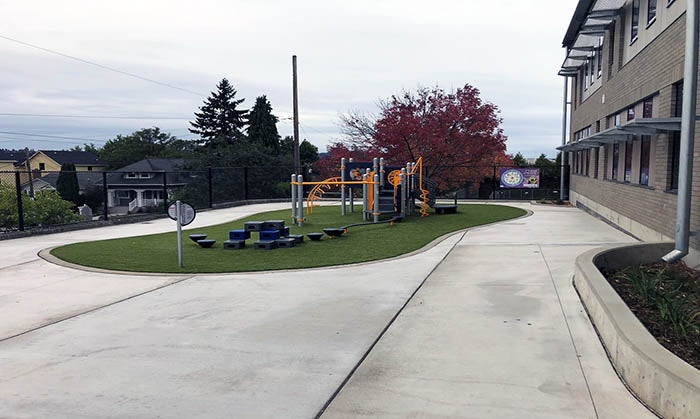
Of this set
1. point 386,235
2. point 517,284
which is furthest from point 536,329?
point 386,235

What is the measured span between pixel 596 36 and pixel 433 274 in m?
14.2

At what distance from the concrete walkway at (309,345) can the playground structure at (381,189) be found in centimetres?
852

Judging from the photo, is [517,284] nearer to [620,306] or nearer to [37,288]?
[620,306]

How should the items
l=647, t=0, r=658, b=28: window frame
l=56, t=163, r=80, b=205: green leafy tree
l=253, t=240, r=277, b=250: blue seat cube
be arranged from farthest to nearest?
l=56, t=163, r=80, b=205: green leafy tree → l=253, t=240, r=277, b=250: blue seat cube → l=647, t=0, r=658, b=28: window frame

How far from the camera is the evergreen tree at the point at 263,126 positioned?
59956 mm

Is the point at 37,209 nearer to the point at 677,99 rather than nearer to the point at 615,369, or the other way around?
the point at 615,369

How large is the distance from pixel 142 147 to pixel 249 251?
76.8 metres

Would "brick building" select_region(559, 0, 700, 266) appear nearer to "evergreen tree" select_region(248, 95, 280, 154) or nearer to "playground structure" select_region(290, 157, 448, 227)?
"playground structure" select_region(290, 157, 448, 227)

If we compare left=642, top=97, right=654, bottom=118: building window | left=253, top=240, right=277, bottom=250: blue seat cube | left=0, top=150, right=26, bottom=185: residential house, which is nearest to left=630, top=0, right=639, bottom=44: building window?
left=642, top=97, right=654, bottom=118: building window

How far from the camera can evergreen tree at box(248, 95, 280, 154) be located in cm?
5996

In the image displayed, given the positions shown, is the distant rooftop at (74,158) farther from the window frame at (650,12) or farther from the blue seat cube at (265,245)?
the window frame at (650,12)

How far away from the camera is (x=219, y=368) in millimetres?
5379

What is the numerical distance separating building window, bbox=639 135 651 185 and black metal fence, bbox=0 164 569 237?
11066mm

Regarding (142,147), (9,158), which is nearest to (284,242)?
(142,147)
